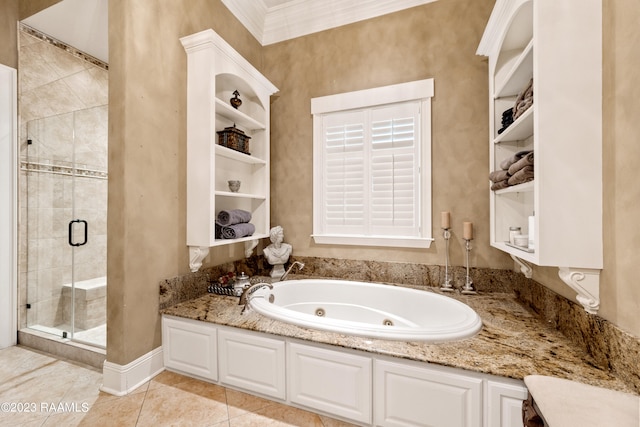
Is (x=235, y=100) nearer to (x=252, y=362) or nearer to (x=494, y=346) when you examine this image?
(x=252, y=362)

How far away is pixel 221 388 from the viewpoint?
5.50 feet

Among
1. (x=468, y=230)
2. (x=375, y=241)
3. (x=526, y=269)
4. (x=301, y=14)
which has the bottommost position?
(x=526, y=269)

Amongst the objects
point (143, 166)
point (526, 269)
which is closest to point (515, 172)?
point (526, 269)

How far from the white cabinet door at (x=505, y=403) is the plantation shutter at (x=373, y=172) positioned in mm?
1317

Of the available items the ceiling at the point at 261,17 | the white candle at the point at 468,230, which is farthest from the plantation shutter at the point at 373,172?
the ceiling at the point at 261,17

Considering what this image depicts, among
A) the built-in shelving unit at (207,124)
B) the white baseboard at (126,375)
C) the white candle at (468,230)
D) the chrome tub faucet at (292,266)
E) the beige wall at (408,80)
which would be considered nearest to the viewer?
the white baseboard at (126,375)

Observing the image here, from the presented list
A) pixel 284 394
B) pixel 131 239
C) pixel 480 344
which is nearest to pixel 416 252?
pixel 480 344

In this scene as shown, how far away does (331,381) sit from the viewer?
1413 mm

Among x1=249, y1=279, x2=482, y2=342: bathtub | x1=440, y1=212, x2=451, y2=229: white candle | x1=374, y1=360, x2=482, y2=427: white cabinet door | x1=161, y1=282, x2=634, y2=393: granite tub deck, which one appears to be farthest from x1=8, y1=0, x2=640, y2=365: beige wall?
x1=374, y1=360, x2=482, y2=427: white cabinet door

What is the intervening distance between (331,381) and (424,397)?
1.48 ft

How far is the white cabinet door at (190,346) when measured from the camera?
5.62 feet

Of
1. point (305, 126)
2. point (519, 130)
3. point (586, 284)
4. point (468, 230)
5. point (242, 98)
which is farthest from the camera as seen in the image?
point (305, 126)

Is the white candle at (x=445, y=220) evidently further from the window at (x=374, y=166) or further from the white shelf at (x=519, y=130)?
the white shelf at (x=519, y=130)

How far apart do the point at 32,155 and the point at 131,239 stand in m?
1.67
